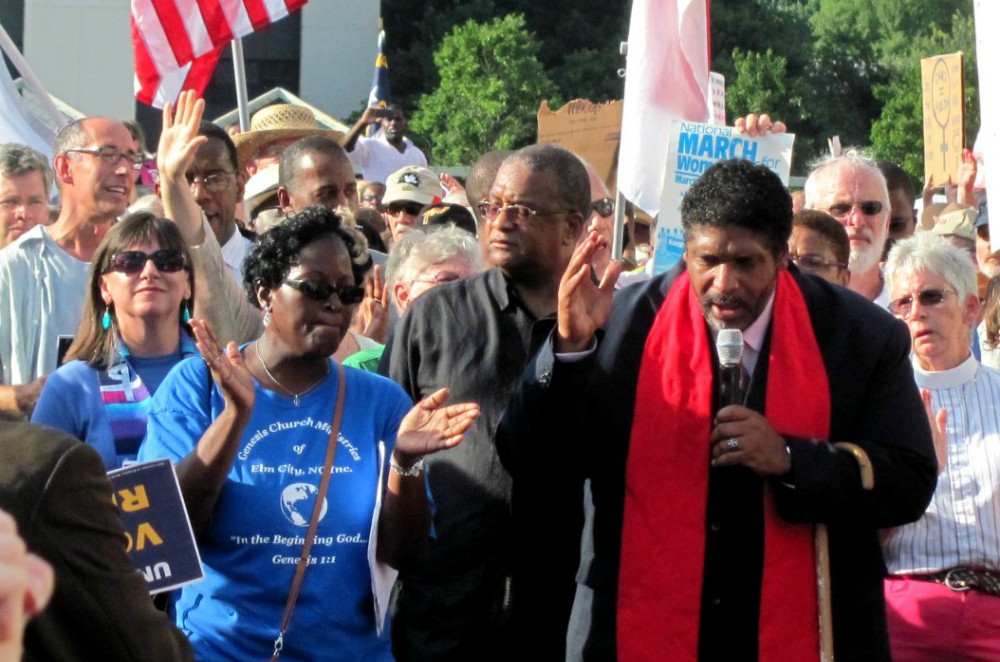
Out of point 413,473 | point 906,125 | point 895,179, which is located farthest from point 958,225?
point 906,125

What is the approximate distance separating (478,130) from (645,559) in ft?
86.0

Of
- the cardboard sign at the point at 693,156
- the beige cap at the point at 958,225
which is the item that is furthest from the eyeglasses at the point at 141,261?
the beige cap at the point at 958,225

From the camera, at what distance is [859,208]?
6.49 m

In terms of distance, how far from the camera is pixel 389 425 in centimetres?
423

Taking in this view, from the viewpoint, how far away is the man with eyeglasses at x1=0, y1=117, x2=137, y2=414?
5422mm

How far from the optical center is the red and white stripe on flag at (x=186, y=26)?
31.1 feet

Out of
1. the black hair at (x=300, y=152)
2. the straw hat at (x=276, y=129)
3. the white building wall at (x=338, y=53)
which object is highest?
the white building wall at (x=338, y=53)

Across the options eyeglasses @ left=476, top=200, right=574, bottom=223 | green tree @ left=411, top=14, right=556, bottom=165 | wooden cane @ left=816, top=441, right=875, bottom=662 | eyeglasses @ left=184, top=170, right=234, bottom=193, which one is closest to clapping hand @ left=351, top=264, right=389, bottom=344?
eyeglasses @ left=184, top=170, right=234, bottom=193

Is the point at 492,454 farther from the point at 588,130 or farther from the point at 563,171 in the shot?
the point at 588,130

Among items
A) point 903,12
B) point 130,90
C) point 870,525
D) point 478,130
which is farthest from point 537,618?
point 903,12

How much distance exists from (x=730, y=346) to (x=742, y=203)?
0.38 metres

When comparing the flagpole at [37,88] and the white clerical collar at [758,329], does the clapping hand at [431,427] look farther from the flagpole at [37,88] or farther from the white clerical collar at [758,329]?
the flagpole at [37,88]

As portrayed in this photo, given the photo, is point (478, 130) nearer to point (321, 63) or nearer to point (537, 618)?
point (321, 63)

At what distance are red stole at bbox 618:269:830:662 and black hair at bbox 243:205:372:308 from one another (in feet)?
3.08
